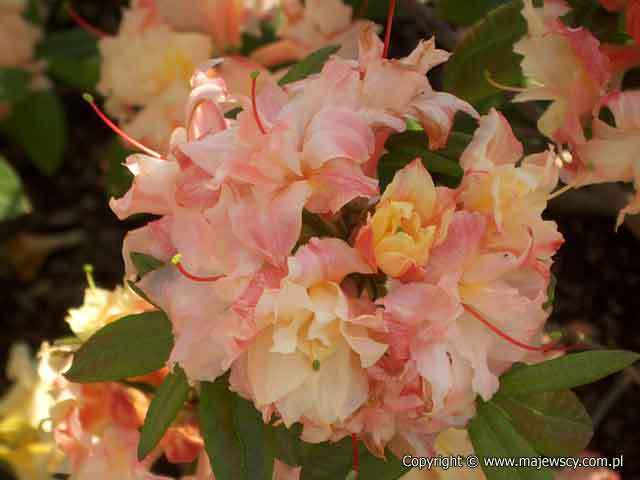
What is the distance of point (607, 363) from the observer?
35.1 inches

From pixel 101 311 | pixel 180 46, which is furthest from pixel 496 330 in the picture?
pixel 180 46

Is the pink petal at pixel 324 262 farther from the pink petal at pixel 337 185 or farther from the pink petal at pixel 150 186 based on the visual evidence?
the pink petal at pixel 150 186

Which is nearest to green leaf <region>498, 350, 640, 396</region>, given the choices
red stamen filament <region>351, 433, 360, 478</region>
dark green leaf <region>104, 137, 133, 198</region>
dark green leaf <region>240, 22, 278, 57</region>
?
red stamen filament <region>351, 433, 360, 478</region>

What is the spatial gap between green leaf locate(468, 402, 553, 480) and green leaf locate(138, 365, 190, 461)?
26 cm

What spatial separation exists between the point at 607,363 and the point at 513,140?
204 mm

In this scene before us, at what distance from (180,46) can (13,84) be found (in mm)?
658

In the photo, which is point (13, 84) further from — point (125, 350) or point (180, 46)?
point (125, 350)

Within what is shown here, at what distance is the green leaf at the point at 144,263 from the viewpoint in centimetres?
91

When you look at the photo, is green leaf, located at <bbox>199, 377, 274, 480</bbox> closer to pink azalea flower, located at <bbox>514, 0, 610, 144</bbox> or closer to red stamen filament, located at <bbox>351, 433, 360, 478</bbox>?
red stamen filament, located at <bbox>351, 433, 360, 478</bbox>

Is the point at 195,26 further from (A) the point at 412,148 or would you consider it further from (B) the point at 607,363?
(B) the point at 607,363

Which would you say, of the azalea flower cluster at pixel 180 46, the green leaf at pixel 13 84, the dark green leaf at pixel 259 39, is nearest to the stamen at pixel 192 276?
the azalea flower cluster at pixel 180 46

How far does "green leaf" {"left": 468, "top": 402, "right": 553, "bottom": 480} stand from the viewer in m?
0.91

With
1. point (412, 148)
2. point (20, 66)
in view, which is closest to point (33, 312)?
point (20, 66)

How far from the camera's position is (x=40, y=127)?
6.53 ft
